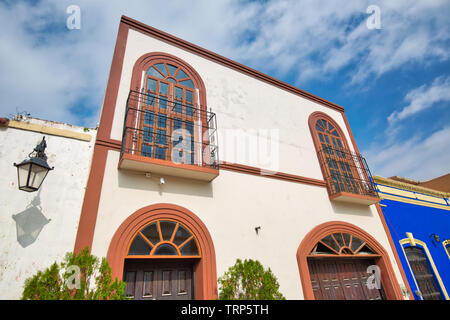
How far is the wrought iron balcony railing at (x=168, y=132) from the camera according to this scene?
14.9 feet

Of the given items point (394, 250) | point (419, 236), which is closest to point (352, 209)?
point (394, 250)

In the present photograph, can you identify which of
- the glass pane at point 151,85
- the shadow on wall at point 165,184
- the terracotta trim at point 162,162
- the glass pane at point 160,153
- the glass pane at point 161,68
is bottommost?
the shadow on wall at point 165,184

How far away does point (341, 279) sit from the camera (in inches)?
221

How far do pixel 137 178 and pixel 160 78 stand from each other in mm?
2625

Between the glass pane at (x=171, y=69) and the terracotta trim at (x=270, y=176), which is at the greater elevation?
the glass pane at (x=171, y=69)

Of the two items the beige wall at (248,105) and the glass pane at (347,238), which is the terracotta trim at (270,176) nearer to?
the beige wall at (248,105)

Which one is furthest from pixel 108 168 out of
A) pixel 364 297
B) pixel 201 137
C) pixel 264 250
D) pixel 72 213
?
pixel 364 297

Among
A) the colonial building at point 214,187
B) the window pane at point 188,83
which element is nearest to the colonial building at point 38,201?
the colonial building at point 214,187

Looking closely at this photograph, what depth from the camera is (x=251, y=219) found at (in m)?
4.95

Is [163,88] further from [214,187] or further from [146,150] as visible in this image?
[214,187]

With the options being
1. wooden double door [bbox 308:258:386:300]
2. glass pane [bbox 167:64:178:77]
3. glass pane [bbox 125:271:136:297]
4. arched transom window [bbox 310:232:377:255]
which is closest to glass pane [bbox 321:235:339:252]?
arched transom window [bbox 310:232:377:255]

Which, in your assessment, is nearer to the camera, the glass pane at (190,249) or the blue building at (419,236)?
the glass pane at (190,249)

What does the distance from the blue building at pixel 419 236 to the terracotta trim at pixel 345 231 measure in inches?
33.9

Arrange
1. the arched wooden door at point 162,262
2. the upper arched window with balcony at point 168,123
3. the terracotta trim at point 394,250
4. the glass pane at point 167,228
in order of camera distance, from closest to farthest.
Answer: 1. the arched wooden door at point 162,262
2. the glass pane at point 167,228
3. the upper arched window with balcony at point 168,123
4. the terracotta trim at point 394,250
